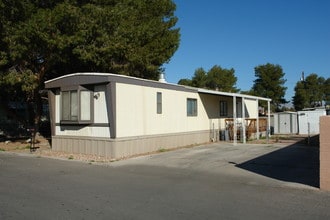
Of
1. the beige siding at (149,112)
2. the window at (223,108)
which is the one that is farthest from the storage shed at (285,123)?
the beige siding at (149,112)

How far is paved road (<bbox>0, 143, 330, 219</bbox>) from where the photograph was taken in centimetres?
650

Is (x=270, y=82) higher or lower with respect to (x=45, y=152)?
higher

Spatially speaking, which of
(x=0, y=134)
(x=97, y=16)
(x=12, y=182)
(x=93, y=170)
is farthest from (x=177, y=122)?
(x=0, y=134)

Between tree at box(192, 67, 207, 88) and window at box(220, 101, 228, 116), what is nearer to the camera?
window at box(220, 101, 228, 116)

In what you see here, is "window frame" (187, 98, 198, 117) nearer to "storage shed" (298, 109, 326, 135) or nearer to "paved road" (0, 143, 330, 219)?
"paved road" (0, 143, 330, 219)

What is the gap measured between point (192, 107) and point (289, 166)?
8912 mm

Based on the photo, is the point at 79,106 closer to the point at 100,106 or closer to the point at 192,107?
the point at 100,106

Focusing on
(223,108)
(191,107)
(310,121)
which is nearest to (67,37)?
(191,107)

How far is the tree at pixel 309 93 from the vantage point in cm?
4972

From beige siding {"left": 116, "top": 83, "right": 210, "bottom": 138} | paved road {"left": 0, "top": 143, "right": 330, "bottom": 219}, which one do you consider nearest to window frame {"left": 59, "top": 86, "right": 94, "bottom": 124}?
beige siding {"left": 116, "top": 83, "right": 210, "bottom": 138}

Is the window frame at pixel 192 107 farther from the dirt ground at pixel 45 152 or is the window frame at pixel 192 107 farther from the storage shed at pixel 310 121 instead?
the storage shed at pixel 310 121

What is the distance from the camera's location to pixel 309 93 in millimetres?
50844

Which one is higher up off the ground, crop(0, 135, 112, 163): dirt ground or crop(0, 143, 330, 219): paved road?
crop(0, 135, 112, 163): dirt ground

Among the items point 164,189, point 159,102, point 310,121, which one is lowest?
point 164,189
